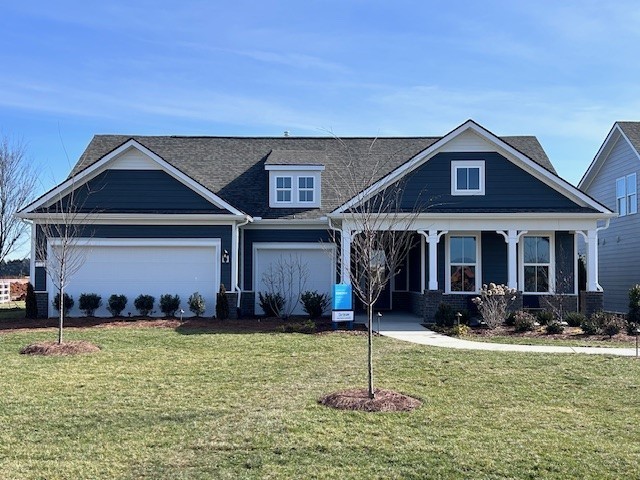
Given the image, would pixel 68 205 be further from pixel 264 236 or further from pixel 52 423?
pixel 52 423

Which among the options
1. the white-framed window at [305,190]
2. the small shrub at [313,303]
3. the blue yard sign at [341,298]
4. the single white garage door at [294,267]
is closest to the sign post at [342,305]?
the blue yard sign at [341,298]

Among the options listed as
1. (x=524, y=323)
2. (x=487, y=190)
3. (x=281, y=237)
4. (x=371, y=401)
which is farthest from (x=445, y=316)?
(x=371, y=401)

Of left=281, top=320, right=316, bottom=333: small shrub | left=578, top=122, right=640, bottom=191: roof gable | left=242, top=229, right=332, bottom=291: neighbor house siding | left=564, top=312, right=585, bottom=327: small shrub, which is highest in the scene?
left=578, top=122, right=640, bottom=191: roof gable

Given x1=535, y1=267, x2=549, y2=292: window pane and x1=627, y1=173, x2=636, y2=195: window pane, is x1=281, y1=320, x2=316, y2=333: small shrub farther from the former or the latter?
x1=627, y1=173, x2=636, y2=195: window pane

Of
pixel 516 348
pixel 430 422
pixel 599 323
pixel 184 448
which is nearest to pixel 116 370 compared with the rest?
pixel 184 448

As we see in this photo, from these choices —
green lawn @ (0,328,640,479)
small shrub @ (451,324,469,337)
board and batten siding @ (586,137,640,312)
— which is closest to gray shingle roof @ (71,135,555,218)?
board and batten siding @ (586,137,640,312)

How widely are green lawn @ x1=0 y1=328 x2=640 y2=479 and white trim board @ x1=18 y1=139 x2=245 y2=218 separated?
7358 millimetres

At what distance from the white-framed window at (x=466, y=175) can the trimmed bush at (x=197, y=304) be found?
865 cm

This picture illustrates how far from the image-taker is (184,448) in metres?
6.86

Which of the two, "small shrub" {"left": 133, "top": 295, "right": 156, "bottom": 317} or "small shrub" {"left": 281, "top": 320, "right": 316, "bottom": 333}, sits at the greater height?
"small shrub" {"left": 133, "top": 295, "right": 156, "bottom": 317}

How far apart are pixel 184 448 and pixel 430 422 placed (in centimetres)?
302

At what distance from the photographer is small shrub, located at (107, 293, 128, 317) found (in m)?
19.7

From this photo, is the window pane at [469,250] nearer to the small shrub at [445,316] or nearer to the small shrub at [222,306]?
the small shrub at [445,316]

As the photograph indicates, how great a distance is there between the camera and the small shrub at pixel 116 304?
64.7 ft
